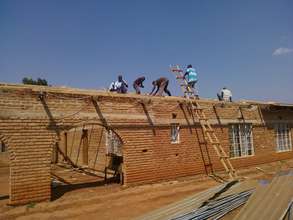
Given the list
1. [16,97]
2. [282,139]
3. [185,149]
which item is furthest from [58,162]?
[282,139]

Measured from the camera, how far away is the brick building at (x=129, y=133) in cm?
909

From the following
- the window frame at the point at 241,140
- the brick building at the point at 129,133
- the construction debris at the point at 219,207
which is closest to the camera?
the construction debris at the point at 219,207

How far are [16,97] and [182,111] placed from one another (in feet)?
23.5

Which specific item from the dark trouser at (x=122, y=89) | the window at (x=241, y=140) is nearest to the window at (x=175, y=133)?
the dark trouser at (x=122, y=89)

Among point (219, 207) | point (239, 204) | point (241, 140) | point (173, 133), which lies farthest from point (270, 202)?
point (241, 140)

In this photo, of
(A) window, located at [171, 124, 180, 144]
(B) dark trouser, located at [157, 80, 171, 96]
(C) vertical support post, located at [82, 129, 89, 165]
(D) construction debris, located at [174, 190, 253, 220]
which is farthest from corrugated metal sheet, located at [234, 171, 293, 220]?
(C) vertical support post, located at [82, 129, 89, 165]

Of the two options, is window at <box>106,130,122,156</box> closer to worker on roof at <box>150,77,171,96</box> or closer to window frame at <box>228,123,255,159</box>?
worker on roof at <box>150,77,171,96</box>

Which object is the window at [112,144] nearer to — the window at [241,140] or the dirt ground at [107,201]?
the dirt ground at [107,201]

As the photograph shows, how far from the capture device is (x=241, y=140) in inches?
617

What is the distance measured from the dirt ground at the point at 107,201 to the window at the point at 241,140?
324 cm

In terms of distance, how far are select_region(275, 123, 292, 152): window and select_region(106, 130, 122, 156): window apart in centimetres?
986

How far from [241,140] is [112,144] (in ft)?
23.3

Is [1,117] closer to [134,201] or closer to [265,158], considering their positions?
[134,201]

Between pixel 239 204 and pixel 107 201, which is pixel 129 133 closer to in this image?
pixel 107 201
